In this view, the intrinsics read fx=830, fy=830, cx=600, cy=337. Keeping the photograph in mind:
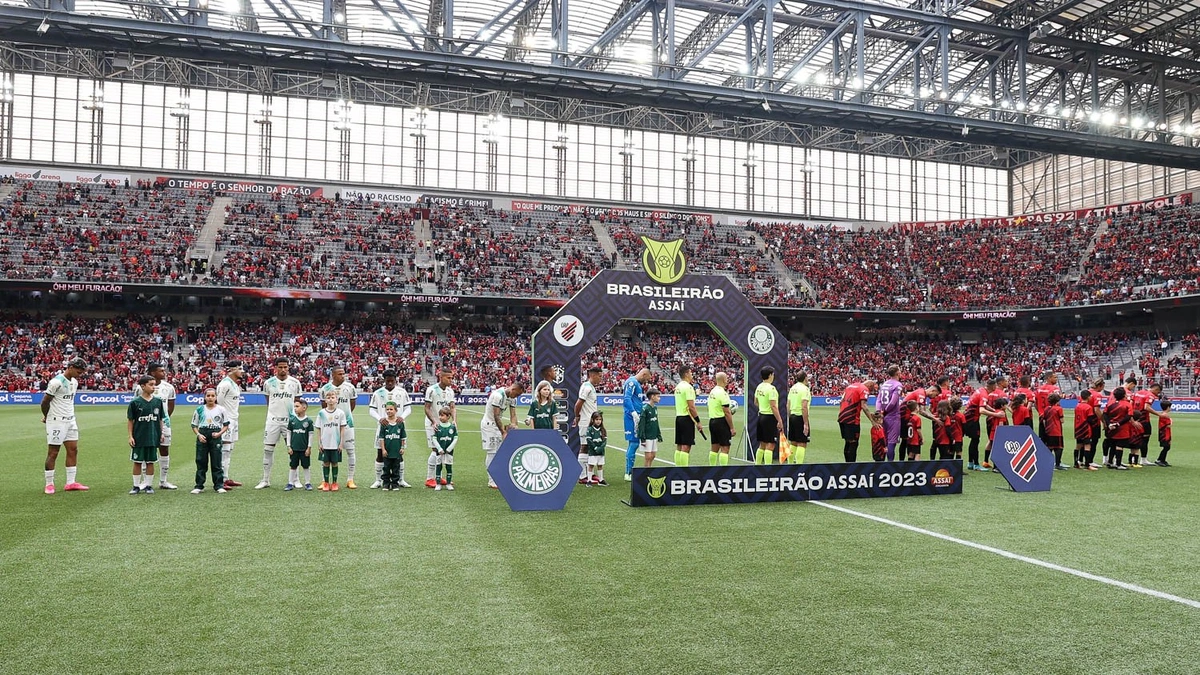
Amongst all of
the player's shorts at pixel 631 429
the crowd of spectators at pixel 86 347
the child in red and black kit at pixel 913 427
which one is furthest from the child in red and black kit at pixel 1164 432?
the crowd of spectators at pixel 86 347

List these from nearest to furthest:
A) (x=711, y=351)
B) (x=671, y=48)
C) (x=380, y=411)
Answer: (x=380, y=411) < (x=671, y=48) < (x=711, y=351)

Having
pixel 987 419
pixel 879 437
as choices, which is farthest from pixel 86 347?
pixel 987 419

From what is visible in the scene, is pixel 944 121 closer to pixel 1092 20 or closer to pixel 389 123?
pixel 1092 20

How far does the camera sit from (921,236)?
62.4 meters

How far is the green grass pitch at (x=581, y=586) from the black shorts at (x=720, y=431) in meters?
1.93

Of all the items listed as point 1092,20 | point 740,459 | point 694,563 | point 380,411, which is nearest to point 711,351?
point 1092,20

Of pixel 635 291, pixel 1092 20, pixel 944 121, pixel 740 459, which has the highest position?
pixel 1092 20

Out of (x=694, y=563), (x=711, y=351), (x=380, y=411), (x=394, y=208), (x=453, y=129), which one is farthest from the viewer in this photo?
(x=453, y=129)

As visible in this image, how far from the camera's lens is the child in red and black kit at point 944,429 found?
1438 centimetres

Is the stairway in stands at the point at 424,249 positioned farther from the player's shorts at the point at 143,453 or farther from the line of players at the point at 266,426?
the player's shorts at the point at 143,453

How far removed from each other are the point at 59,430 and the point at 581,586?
332 inches

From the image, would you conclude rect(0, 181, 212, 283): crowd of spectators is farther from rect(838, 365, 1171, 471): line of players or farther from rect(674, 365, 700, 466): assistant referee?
rect(838, 365, 1171, 471): line of players

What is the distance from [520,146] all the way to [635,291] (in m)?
48.0

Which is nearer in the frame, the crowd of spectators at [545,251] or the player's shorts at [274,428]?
the player's shorts at [274,428]
